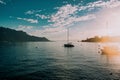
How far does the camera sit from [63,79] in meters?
33.6

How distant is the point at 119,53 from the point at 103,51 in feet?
34.3

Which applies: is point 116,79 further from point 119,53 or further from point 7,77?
point 119,53

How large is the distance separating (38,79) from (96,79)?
12.8 metres

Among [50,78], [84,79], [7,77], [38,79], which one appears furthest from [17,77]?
[84,79]

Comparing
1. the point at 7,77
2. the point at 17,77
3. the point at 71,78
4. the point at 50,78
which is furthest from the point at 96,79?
the point at 7,77

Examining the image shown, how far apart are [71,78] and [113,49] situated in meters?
72.9

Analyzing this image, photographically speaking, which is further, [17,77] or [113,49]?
[113,49]

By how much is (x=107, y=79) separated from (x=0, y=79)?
2350 cm

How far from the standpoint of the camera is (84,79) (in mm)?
33875

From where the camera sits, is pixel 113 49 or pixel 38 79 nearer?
pixel 38 79

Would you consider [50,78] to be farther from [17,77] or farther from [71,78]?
[17,77]

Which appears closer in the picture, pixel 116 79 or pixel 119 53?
pixel 116 79

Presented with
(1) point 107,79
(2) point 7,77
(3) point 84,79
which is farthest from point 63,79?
(2) point 7,77

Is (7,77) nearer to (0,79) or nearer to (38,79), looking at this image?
(0,79)
